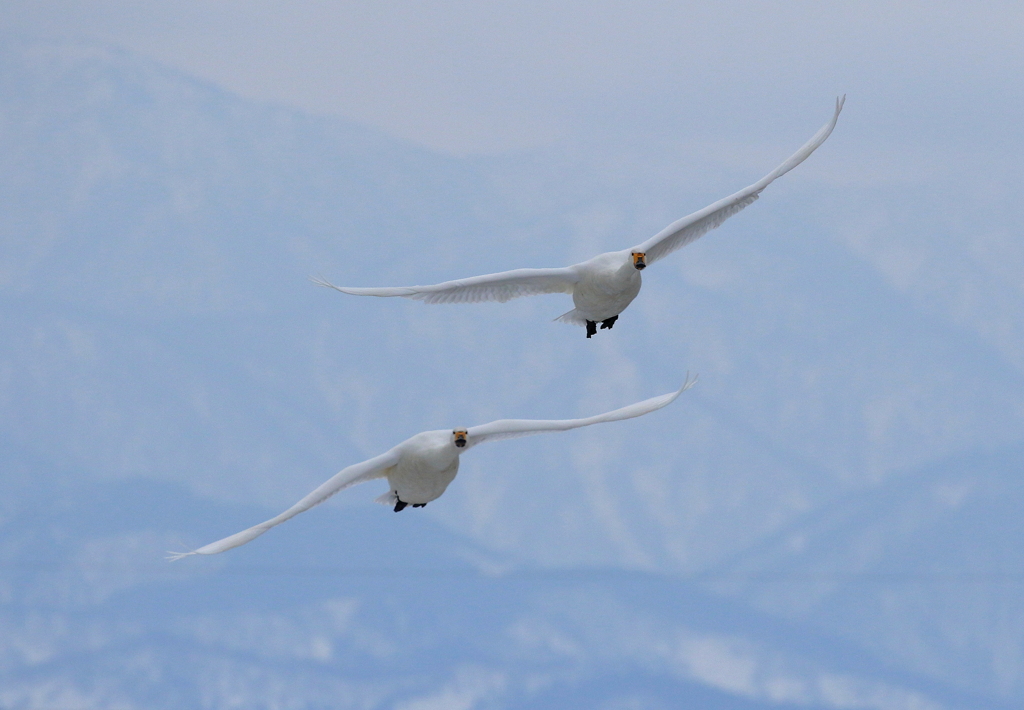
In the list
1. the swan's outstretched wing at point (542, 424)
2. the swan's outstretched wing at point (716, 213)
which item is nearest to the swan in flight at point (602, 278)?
the swan's outstretched wing at point (716, 213)

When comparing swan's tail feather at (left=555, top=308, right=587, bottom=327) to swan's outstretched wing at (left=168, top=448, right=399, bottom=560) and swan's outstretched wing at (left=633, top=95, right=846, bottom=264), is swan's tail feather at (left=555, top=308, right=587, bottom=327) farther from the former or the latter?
swan's outstretched wing at (left=168, top=448, right=399, bottom=560)

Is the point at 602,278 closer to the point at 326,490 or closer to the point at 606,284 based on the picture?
the point at 606,284

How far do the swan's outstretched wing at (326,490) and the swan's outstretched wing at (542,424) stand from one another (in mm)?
744

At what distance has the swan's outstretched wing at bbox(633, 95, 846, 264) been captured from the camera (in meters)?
13.3

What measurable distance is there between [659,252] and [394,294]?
2.44 metres

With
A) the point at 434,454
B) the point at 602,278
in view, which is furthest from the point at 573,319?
the point at 434,454

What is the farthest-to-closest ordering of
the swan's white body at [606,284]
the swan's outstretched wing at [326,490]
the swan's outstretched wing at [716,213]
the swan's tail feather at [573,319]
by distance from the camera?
the swan's tail feather at [573,319] → the swan's outstretched wing at [716,213] → the swan's white body at [606,284] → the swan's outstretched wing at [326,490]

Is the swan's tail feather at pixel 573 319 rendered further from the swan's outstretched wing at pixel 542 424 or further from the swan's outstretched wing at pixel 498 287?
the swan's outstretched wing at pixel 542 424

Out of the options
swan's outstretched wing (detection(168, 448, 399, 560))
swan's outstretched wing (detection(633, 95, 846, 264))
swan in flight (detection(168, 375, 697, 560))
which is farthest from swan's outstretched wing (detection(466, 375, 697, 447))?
swan's outstretched wing (detection(633, 95, 846, 264))

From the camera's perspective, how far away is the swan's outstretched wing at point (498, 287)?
43.1 ft

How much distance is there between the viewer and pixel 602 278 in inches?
508

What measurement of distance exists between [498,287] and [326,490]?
8.35 feet

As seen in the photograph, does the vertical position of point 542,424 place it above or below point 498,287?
below

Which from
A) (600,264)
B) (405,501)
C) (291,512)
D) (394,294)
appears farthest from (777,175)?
(291,512)
